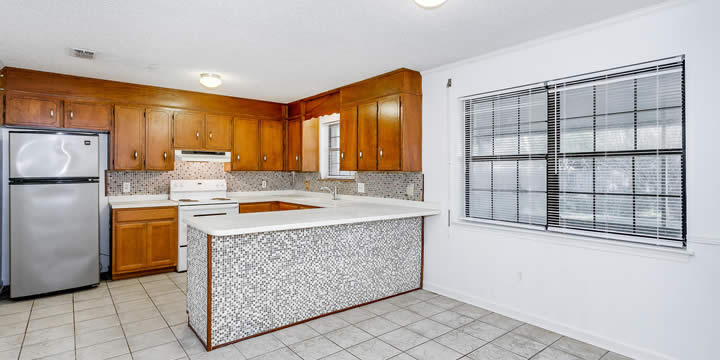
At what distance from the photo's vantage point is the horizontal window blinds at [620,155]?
2.46 metres

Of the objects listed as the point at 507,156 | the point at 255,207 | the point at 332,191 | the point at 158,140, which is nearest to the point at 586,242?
the point at 507,156

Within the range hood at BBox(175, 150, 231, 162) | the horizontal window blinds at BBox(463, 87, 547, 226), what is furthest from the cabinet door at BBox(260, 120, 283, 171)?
the horizontal window blinds at BBox(463, 87, 547, 226)

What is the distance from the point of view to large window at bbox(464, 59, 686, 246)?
8.16 feet

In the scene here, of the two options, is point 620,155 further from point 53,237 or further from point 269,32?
point 53,237

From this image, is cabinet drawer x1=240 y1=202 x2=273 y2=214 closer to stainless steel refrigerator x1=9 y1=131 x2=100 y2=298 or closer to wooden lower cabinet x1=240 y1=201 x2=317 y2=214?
wooden lower cabinet x1=240 y1=201 x2=317 y2=214

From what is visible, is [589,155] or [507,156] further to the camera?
[507,156]

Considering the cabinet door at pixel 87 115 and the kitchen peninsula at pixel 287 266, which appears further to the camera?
the cabinet door at pixel 87 115

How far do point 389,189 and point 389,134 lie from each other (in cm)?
75

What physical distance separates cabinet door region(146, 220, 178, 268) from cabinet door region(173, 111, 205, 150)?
1071mm

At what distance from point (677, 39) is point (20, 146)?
548 cm

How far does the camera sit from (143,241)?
4477mm

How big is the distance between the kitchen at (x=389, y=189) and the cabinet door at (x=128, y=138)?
3 cm

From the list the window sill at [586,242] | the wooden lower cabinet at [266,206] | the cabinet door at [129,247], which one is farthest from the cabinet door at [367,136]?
the cabinet door at [129,247]

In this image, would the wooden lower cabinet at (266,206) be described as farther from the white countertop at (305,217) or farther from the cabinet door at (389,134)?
the cabinet door at (389,134)
